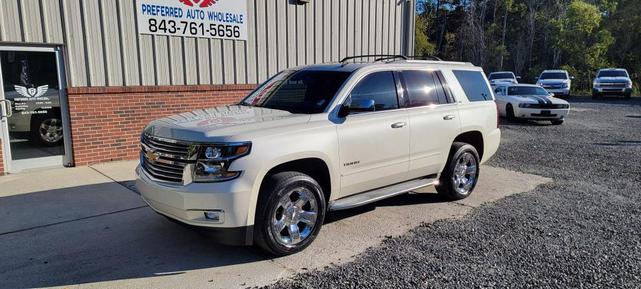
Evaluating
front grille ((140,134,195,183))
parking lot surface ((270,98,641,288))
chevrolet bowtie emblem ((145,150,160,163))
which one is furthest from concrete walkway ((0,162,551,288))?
chevrolet bowtie emblem ((145,150,160,163))

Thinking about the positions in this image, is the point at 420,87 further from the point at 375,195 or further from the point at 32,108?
the point at 32,108

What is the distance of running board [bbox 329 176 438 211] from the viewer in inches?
183

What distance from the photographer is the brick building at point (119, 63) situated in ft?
24.2

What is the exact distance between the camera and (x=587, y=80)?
1431 inches

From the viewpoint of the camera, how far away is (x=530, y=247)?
4477 millimetres

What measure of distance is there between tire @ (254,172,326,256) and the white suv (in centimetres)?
1

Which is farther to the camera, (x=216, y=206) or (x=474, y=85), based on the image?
(x=474, y=85)

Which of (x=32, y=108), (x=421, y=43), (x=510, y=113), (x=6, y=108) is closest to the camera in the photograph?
(x=6, y=108)

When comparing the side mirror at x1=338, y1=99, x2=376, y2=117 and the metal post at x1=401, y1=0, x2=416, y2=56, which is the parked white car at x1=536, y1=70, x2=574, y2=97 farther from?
the side mirror at x1=338, y1=99, x2=376, y2=117

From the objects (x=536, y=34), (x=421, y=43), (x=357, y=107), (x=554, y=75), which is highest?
(x=536, y=34)

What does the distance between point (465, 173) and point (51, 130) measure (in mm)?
6889

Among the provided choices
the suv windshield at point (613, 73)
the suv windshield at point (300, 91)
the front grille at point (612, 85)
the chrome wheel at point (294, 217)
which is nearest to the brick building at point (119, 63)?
the suv windshield at point (300, 91)

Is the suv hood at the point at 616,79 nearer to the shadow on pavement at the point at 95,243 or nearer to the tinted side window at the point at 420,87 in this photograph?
the shadow on pavement at the point at 95,243

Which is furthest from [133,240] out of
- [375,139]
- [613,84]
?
[613,84]
